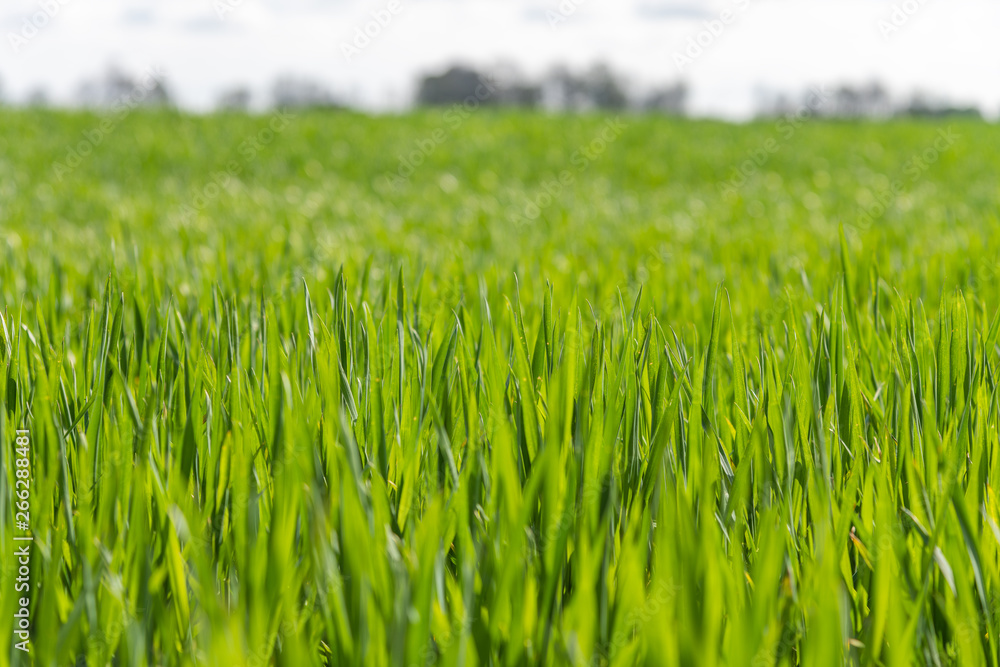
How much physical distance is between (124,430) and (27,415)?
24 cm

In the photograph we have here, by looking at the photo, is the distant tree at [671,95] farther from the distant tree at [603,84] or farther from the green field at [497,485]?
the green field at [497,485]

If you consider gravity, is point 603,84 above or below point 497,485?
above

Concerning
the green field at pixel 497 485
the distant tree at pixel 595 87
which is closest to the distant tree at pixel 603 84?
the distant tree at pixel 595 87

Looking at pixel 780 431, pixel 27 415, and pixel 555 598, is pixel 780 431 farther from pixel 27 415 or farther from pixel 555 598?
pixel 27 415

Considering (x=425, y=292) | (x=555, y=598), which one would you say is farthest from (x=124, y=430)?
(x=425, y=292)

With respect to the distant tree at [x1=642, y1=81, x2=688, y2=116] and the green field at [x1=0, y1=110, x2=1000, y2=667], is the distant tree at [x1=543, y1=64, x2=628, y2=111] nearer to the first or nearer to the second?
the distant tree at [x1=642, y1=81, x2=688, y2=116]

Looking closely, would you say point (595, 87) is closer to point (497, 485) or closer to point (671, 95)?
point (671, 95)

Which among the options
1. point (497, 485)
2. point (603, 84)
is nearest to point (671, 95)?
point (603, 84)

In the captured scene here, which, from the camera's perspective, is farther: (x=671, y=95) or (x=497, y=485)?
(x=671, y=95)

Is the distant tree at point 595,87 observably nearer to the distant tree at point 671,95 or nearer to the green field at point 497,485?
the distant tree at point 671,95

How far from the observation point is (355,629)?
22.1 inches

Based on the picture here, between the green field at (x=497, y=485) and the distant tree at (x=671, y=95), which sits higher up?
the distant tree at (x=671, y=95)

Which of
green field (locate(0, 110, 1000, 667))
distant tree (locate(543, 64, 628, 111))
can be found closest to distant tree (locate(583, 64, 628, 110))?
distant tree (locate(543, 64, 628, 111))

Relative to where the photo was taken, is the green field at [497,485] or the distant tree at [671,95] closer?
the green field at [497,485]
